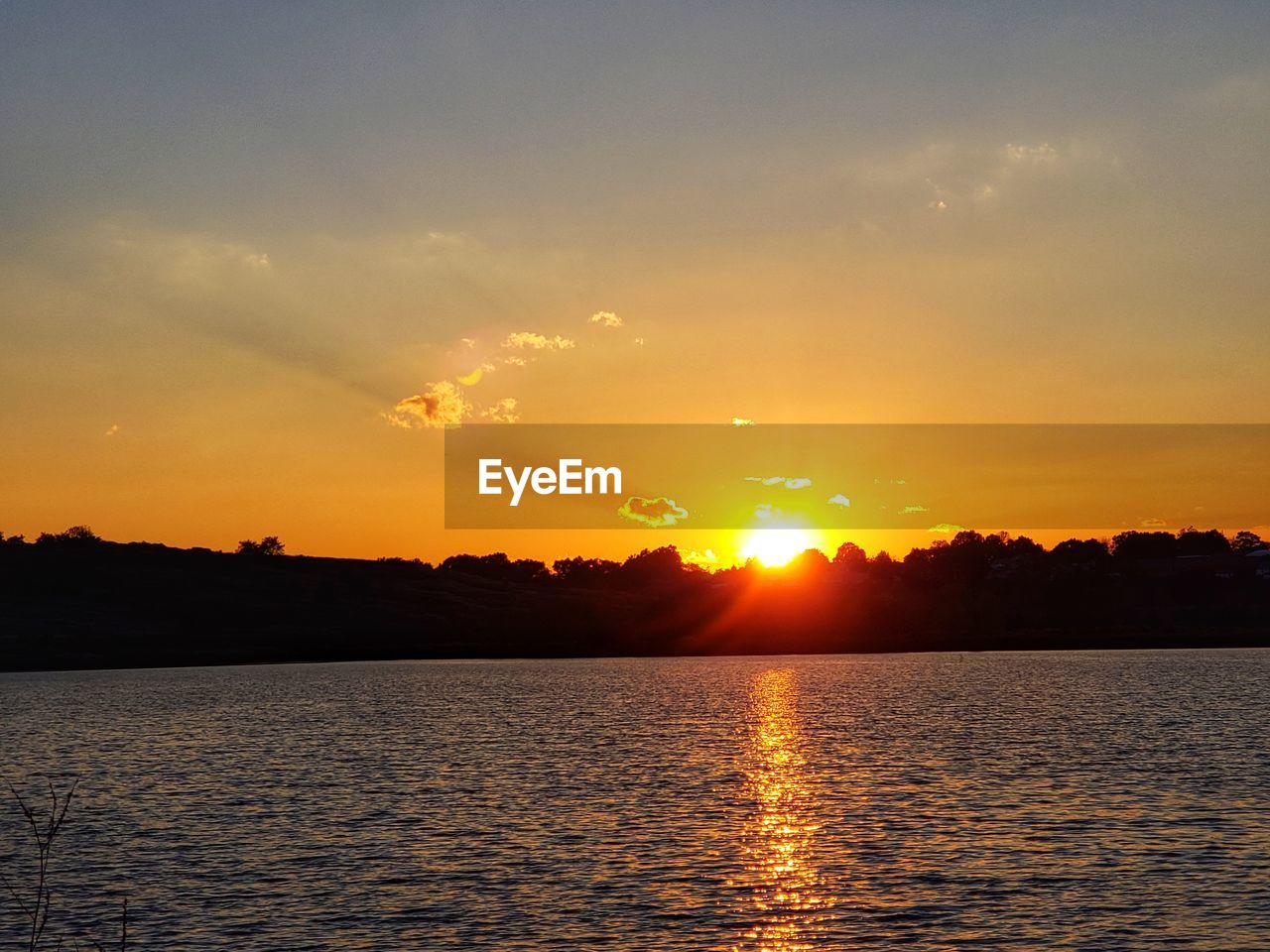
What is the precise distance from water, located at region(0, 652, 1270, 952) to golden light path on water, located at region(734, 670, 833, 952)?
167mm

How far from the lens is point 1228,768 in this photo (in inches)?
2709

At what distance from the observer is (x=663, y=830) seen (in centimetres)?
5184

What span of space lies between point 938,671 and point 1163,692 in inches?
2308

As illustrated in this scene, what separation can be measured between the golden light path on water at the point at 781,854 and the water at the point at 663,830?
17 centimetres

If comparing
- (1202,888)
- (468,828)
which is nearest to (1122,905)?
(1202,888)

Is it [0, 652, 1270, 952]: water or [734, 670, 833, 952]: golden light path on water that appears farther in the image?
[0, 652, 1270, 952]: water

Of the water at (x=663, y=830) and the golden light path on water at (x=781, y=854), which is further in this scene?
the water at (x=663, y=830)

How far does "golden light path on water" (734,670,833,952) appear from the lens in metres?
35.3

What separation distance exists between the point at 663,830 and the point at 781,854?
22.4ft

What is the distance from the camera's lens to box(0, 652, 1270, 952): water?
36219 mm

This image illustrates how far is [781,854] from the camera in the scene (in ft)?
153

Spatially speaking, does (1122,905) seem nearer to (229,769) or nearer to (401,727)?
(229,769)

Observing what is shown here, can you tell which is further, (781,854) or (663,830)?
(663,830)

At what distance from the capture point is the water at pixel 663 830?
36.2 meters
